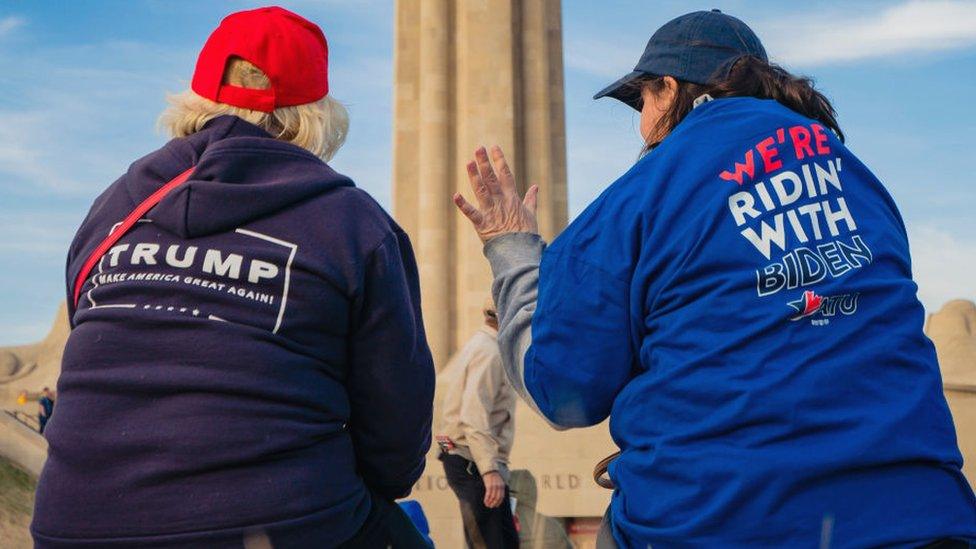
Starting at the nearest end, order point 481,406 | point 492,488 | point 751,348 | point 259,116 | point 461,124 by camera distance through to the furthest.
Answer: point 751,348 < point 259,116 < point 492,488 < point 481,406 < point 461,124

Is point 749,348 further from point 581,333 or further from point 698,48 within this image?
point 698,48

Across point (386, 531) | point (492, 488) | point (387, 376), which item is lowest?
point (492, 488)

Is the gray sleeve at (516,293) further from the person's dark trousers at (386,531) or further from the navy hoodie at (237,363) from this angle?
the person's dark trousers at (386,531)

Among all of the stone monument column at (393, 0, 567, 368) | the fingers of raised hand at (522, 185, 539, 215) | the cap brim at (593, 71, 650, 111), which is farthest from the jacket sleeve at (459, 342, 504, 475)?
the stone monument column at (393, 0, 567, 368)

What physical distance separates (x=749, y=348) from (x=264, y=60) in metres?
1.12

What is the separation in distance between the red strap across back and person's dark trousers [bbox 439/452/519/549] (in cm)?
360

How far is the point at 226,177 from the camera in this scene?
2076 mm

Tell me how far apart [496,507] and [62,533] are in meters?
3.75

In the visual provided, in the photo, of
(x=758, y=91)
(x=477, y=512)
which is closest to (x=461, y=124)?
(x=477, y=512)

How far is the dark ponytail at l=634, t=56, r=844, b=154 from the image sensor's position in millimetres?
2094

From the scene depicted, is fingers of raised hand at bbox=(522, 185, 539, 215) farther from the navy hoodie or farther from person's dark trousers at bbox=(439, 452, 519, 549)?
person's dark trousers at bbox=(439, 452, 519, 549)

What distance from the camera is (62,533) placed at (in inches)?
74.6

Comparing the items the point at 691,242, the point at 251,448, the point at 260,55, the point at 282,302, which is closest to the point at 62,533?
the point at 251,448

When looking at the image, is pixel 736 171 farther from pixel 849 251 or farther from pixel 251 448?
pixel 251 448
